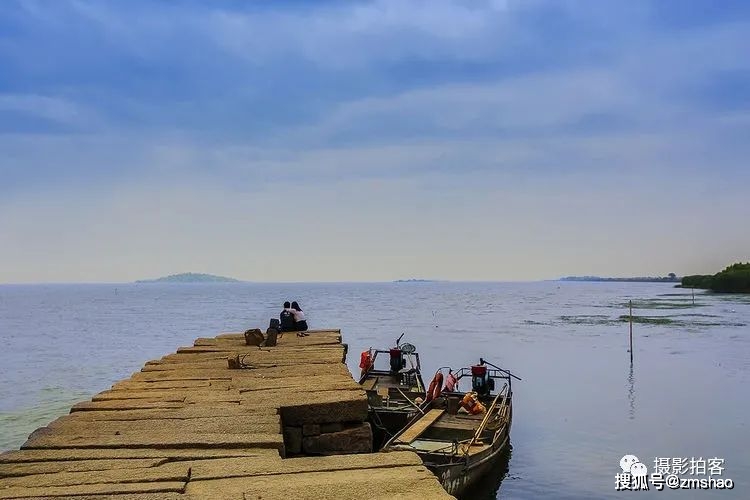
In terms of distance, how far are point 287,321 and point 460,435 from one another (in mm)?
7515

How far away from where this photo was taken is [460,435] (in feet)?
53.1

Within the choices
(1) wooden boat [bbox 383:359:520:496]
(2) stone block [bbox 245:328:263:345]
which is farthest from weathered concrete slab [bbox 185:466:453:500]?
(2) stone block [bbox 245:328:263:345]

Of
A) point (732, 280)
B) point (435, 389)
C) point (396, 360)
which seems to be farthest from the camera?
point (732, 280)

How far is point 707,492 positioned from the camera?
53.2 feet

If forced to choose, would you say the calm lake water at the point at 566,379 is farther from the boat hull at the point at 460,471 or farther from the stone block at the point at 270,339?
the stone block at the point at 270,339

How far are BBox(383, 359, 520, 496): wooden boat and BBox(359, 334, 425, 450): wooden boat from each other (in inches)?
28.4

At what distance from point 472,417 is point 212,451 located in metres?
11.7

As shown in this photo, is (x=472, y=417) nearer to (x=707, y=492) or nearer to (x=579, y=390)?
(x=707, y=492)

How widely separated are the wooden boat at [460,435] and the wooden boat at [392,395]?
721mm

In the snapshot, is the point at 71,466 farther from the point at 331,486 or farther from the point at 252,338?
the point at 252,338

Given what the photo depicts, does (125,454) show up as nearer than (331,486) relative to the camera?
No

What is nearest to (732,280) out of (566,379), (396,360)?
(566,379)

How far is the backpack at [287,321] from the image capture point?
2128 cm

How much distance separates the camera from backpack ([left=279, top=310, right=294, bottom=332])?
21.3 metres
